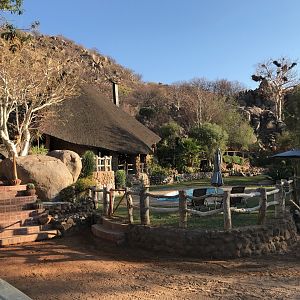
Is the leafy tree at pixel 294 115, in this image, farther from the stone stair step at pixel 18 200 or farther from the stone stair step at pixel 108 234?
the stone stair step at pixel 18 200

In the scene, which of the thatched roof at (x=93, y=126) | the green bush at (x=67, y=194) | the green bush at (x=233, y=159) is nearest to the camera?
the green bush at (x=67, y=194)

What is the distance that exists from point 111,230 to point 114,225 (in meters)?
0.14

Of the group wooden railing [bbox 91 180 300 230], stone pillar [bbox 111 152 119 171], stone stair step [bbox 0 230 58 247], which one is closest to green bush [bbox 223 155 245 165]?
stone pillar [bbox 111 152 119 171]

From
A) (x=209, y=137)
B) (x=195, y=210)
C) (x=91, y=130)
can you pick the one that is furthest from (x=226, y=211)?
(x=209, y=137)

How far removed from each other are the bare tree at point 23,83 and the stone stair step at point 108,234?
269 inches

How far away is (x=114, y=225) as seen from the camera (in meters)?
9.83

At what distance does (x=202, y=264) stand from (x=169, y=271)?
826mm

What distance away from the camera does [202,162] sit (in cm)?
3269

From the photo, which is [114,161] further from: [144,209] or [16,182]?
[144,209]

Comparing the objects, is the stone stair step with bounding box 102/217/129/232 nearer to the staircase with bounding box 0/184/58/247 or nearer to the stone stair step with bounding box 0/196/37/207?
the staircase with bounding box 0/184/58/247

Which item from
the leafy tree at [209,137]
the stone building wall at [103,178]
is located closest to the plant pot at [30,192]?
the stone building wall at [103,178]

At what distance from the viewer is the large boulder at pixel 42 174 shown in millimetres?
12672

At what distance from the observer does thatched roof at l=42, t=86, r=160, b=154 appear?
22438 mm

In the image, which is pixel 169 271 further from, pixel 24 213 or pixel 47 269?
pixel 24 213
